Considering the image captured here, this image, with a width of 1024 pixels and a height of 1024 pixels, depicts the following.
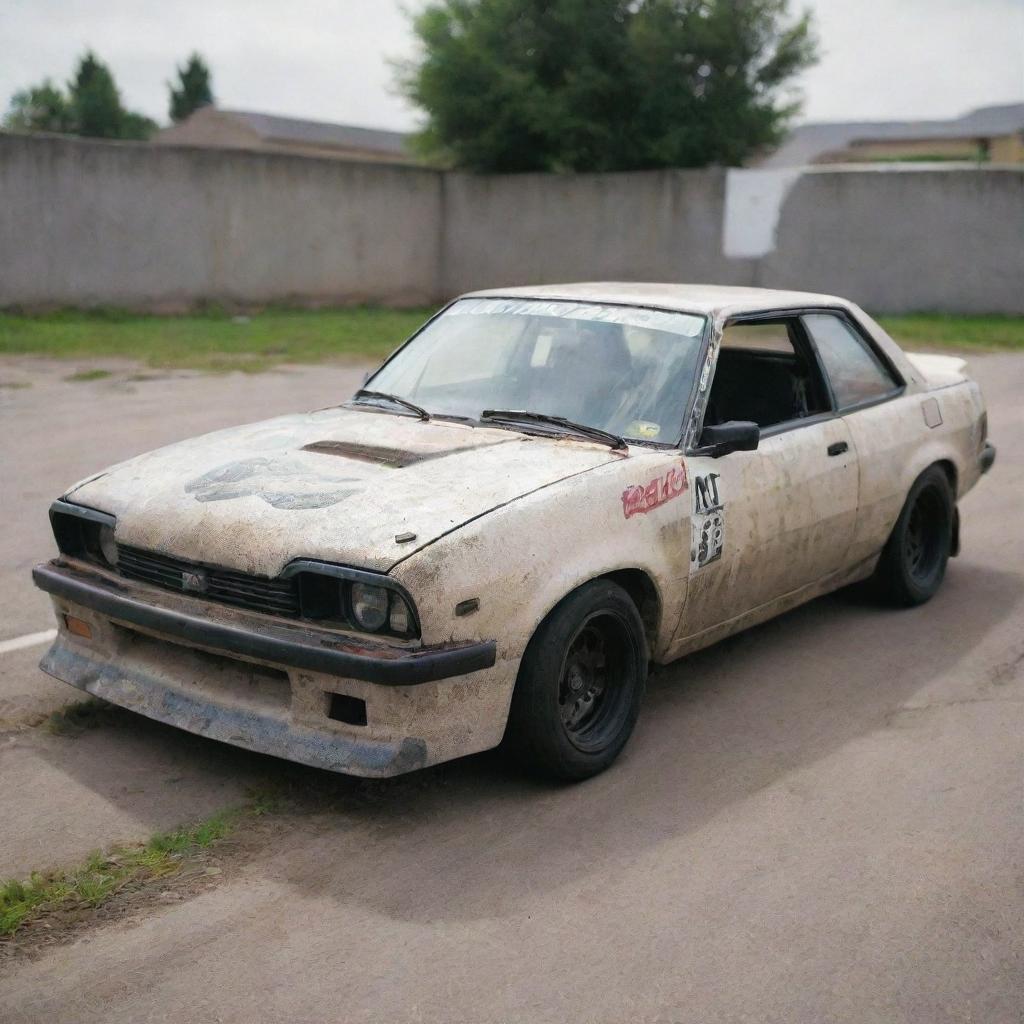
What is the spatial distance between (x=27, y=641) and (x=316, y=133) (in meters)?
48.1

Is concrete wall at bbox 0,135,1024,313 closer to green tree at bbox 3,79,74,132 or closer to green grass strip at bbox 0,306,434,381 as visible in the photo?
green grass strip at bbox 0,306,434,381

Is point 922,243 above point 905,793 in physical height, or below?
above

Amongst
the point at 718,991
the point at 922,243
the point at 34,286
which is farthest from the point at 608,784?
the point at 922,243

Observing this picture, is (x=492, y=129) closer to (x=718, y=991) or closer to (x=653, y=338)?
(x=653, y=338)

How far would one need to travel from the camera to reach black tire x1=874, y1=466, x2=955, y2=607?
18.9 feet

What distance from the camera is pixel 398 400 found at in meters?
4.98

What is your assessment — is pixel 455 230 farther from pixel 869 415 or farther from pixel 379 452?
pixel 379 452

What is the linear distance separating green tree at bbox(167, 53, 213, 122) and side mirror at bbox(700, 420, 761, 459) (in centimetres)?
8469

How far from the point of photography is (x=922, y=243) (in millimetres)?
20359

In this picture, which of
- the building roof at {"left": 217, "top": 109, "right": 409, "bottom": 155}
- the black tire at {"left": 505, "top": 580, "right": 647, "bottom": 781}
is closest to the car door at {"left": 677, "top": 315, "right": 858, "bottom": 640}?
the black tire at {"left": 505, "top": 580, "right": 647, "bottom": 781}

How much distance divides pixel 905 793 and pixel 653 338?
1.87 metres

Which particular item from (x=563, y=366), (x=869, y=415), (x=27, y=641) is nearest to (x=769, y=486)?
(x=563, y=366)

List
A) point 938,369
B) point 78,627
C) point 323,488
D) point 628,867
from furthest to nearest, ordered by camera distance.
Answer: point 938,369 → point 78,627 → point 323,488 → point 628,867

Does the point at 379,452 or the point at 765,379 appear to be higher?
the point at 765,379
